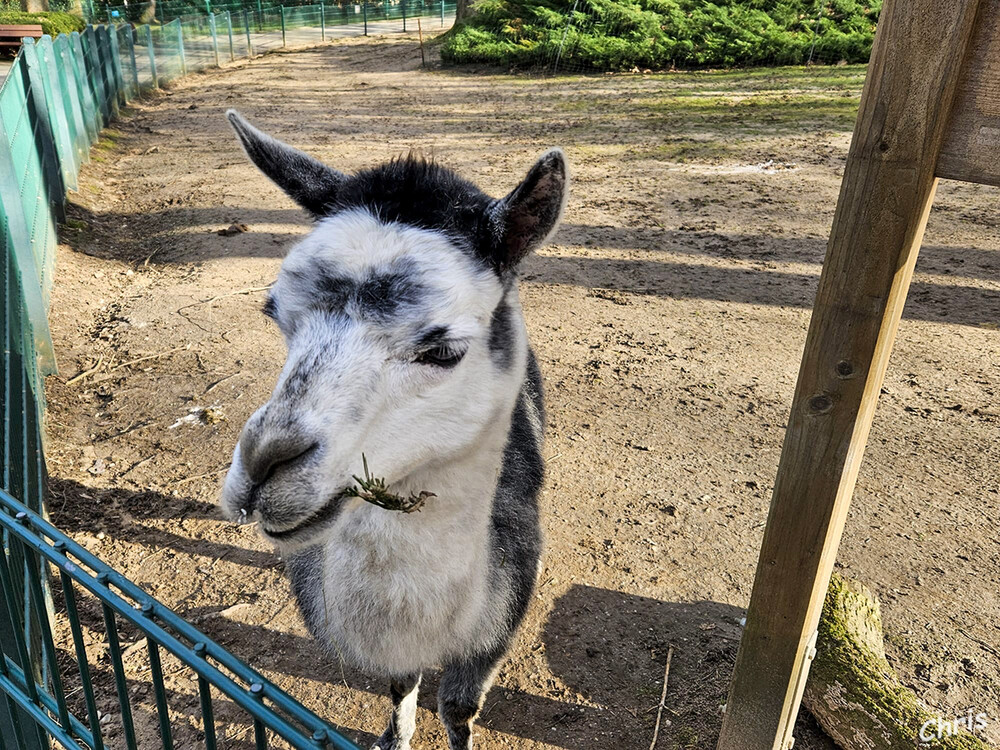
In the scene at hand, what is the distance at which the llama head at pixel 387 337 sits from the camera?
170 cm

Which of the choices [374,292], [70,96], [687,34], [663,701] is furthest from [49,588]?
[687,34]

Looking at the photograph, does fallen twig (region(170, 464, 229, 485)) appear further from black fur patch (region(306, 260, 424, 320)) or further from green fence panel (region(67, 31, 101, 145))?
green fence panel (region(67, 31, 101, 145))

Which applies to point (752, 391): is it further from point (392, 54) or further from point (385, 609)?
point (392, 54)

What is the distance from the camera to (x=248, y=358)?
5.58 metres

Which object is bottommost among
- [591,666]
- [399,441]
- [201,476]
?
[591,666]

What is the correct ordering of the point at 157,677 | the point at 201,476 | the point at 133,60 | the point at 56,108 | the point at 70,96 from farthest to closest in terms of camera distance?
the point at 133,60, the point at 70,96, the point at 56,108, the point at 201,476, the point at 157,677

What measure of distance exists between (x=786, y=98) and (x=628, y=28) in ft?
18.2

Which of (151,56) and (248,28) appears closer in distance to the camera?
(151,56)

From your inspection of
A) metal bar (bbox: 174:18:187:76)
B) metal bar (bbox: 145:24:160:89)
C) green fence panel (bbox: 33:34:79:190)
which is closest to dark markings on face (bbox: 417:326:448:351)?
green fence panel (bbox: 33:34:79:190)

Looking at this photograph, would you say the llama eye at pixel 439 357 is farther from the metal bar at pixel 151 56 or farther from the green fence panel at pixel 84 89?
the metal bar at pixel 151 56

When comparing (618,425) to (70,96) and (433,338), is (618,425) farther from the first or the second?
(70,96)

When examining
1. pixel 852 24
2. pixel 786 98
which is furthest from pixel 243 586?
pixel 852 24

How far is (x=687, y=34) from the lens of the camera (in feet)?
56.7

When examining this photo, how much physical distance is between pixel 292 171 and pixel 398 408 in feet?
3.09
